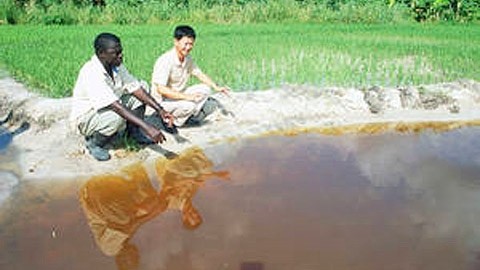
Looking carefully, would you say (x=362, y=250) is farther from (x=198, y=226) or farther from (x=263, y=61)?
(x=263, y=61)

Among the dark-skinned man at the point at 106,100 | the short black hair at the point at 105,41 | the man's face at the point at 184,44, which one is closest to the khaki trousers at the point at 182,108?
the dark-skinned man at the point at 106,100

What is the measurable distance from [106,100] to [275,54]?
21.4ft

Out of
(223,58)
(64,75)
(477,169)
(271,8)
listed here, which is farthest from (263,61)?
(271,8)

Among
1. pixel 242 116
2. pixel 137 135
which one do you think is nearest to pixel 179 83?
pixel 137 135

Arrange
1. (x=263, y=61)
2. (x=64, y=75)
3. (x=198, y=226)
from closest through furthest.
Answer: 1. (x=198, y=226)
2. (x=64, y=75)
3. (x=263, y=61)

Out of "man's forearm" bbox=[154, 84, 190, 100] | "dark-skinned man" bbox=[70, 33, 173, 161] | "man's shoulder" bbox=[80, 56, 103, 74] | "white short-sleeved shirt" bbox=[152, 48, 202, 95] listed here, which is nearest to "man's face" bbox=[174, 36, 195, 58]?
"white short-sleeved shirt" bbox=[152, 48, 202, 95]

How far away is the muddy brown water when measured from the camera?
3.30m

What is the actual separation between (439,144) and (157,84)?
2.91 meters

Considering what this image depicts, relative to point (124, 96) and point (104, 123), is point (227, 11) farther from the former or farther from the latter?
point (104, 123)

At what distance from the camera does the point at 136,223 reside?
3781 mm

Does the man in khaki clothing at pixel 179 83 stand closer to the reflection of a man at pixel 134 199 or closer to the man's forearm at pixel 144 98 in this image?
the man's forearm at pixel 144 98

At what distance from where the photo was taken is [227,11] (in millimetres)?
18594

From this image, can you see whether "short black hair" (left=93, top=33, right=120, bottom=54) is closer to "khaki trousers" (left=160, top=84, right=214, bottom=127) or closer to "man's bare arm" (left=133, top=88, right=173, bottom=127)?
"man's bare arm" (left=133, top=88, right=173, bottom=127)

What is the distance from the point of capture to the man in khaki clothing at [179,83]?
214 inches
